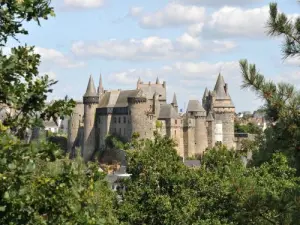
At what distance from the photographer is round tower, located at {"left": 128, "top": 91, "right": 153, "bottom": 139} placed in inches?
3942

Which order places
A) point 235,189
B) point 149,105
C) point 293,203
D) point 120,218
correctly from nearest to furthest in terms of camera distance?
point 293,203
point 235,189
point 120,218
point 149,105

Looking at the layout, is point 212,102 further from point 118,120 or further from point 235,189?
point 235,189

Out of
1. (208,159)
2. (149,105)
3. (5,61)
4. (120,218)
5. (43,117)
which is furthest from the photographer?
(149,105)

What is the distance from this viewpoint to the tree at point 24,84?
10211 mm

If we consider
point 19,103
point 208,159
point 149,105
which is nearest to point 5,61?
point 19,103

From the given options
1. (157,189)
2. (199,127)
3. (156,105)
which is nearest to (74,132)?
(156,105)

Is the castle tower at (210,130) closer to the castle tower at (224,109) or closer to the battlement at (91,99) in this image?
the castle tower at (224,109)

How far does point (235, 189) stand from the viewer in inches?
686

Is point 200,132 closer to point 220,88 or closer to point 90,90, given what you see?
point 220,88

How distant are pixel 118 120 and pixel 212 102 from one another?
1676 cm

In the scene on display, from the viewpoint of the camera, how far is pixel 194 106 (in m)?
111

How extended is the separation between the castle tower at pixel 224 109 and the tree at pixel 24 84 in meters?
102

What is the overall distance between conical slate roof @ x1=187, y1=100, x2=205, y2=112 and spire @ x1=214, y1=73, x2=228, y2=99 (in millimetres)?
3842

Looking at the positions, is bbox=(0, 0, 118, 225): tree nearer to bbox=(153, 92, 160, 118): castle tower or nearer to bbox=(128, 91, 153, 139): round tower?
bbox=(128, 91, 153, 139): round tower
